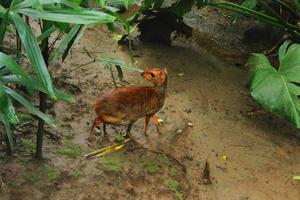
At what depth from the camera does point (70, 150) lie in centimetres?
350

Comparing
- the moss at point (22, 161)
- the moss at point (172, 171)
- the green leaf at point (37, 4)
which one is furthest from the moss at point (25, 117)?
the green leaf at point (37, 4)

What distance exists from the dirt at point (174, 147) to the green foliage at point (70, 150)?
0.02 m

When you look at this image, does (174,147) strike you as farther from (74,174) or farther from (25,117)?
(25,117)

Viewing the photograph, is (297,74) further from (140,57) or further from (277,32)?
(277,32)

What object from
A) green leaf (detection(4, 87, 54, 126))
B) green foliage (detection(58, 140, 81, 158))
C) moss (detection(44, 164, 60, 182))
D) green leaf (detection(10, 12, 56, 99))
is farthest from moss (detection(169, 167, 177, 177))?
green leaf (detection(10, 12, 56, 99))

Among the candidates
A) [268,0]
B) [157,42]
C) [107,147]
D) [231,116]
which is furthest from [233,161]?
[268,0]

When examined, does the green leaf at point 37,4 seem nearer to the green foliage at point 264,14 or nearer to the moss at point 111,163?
the moss at point 111,163

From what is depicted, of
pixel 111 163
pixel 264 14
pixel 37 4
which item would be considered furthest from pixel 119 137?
pixel 264 14

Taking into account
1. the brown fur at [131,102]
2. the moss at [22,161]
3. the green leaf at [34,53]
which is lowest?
the moss at [22,161]

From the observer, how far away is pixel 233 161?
3.88m

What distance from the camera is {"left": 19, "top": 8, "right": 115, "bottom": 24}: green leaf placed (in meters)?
2.39

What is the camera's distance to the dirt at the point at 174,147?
327 centimetres

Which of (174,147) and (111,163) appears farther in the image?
(174,147)

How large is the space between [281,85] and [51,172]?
6.29ft
